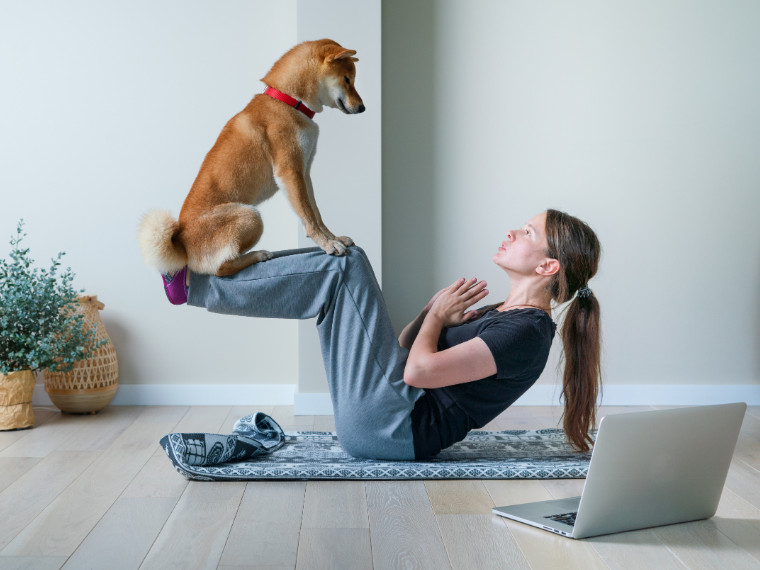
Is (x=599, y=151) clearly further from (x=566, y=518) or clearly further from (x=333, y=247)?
(x=566, y=518)

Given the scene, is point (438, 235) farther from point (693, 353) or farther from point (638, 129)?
point (693, 353)

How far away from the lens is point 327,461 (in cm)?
214

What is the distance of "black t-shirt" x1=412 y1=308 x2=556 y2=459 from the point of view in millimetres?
1889

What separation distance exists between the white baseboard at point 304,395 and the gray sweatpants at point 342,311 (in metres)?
1.11

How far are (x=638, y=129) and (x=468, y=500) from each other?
1.99 m

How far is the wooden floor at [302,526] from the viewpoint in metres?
1.52

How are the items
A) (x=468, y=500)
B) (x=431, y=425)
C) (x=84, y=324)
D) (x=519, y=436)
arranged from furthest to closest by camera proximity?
(x=84, y=324), (x=519, y=436), (x=431, y=425), (x=468, y=500)

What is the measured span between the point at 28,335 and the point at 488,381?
1.73m

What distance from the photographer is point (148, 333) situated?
3234 millimetres

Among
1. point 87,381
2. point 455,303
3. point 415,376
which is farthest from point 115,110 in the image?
point 415,376

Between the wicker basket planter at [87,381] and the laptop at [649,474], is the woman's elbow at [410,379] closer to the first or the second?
the laptop at [649,474]

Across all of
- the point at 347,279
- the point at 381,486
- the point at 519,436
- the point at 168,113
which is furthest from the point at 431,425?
the point at 168,113

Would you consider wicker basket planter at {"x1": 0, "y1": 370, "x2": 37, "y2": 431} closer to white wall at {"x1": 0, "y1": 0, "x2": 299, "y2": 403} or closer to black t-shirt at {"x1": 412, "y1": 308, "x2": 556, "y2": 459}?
white wall at {"x1": 0, "y1": 0, "x2": 299, "y2": 403}

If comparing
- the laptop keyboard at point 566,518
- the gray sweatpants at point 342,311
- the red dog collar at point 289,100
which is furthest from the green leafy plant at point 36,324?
the laptop keyboard at point 566,518
